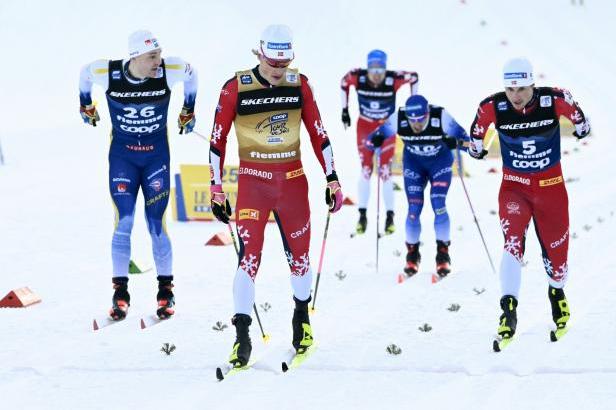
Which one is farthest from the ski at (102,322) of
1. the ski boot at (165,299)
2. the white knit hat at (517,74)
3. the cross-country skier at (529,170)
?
the white knit hat at (517,74)

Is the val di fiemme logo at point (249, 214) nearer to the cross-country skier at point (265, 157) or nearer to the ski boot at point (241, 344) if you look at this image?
the cross-country skier at point (265, 157)

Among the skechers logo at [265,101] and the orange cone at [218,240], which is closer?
the skechers logo at [265,101]

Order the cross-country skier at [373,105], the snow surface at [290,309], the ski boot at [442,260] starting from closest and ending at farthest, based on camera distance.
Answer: the snow surface at [290,309] < the ski boot at [442,260] < the cross-country skier at [373,105]

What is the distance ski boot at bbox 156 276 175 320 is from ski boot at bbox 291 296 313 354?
1.71 m

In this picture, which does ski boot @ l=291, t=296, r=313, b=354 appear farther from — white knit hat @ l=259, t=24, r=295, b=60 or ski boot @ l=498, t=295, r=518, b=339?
white knit hat @ l=259, t=24, r=295, b=60

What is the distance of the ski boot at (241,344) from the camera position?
289 inches

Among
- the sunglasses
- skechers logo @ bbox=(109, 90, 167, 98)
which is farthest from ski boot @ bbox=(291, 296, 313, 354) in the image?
the sunglasses

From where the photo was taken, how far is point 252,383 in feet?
23.1

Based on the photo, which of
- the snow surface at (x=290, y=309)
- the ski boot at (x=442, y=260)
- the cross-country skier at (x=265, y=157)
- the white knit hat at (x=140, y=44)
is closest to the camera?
the snow surface at (x=290, y=309)

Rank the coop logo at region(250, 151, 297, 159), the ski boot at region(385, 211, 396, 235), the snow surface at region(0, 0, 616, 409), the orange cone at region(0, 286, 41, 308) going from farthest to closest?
the ski boot at region(385, 211, 396, 235)
the orange cone at region(0, 286, 41, 308)
the coop logo at region(250, 151, 297, 159)
the snow surface at region(0, 0, 616, 409)

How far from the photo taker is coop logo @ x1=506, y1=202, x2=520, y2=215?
8023mm

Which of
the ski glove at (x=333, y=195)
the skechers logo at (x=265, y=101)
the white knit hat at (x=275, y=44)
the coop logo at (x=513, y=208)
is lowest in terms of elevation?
the coop logo at (x=513, y=208)

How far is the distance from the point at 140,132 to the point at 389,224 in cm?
563

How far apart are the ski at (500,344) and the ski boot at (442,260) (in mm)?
2907
